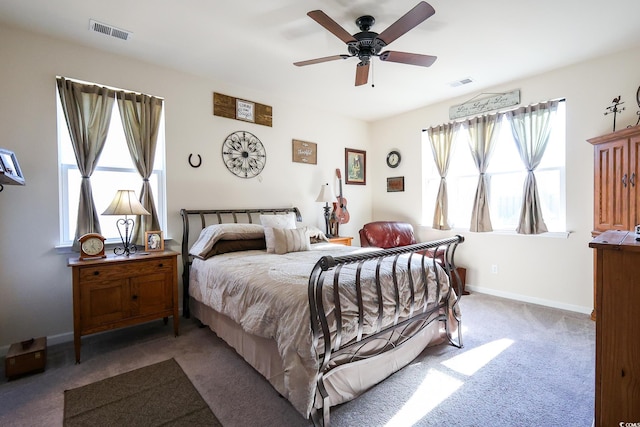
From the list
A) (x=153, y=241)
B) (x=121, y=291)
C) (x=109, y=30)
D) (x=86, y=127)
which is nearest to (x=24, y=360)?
(x=121, y=291)

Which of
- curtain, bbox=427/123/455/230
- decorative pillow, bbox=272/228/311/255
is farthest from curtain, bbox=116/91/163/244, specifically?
curtain, bbox=427/123/455/230

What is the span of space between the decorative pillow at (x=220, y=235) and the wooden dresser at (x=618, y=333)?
2.82 m

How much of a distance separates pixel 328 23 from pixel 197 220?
253cm

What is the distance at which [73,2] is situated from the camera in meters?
2.22

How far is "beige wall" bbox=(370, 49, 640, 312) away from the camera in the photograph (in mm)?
3143

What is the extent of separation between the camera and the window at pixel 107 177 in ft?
9.20

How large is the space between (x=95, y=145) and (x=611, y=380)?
395 centimetres

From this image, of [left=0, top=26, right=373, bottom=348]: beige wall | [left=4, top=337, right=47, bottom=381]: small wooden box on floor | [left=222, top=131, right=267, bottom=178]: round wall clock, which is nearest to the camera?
[left=4, top=337, right=47, bottom=381]: small wooden box on floor

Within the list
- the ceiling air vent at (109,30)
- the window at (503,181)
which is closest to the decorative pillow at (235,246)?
the ceiling air vent at (109,30)

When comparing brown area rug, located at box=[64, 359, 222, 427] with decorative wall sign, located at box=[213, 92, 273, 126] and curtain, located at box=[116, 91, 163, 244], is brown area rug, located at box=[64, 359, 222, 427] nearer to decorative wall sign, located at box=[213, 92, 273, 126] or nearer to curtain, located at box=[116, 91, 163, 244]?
curtain, located at box=[116, 91, 163, 244]

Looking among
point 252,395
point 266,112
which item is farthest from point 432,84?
point 252,395

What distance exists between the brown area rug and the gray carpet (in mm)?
61

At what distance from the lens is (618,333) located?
1.16 meters

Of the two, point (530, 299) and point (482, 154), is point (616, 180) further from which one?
point (530, 299)
